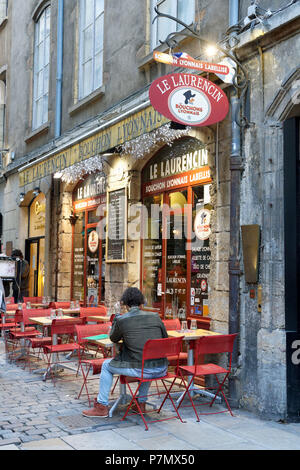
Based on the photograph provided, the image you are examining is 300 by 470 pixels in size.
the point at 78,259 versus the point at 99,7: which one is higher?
the point at 99,7

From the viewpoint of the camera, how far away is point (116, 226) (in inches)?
378

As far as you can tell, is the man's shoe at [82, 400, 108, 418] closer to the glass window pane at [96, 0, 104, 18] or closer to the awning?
the awning

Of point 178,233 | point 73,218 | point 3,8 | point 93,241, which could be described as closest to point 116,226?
point 93,241

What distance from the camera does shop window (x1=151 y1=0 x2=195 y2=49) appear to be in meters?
8.02

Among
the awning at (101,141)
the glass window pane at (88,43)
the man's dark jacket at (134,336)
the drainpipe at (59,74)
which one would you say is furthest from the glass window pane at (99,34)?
the man's dark jacket at (134,336)

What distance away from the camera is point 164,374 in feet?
18.4

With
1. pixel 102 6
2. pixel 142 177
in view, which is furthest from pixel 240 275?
pixel 102 6

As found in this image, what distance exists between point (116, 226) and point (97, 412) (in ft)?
14.5

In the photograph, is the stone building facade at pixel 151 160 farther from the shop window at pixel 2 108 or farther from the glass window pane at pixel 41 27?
the shop window at pixel 2 108

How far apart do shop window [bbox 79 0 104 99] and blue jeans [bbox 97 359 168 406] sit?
22.1ft

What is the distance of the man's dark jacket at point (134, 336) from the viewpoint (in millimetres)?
5504

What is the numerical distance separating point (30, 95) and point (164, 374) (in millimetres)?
10615

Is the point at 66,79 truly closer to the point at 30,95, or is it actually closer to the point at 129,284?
the point at 30,95

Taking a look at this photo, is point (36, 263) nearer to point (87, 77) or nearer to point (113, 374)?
point (87, 77)
